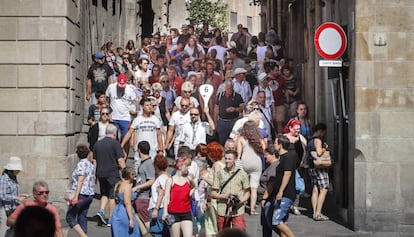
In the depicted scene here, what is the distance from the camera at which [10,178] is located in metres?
11.7

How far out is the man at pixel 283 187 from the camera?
12.0 meters

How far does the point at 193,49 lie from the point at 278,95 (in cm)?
444

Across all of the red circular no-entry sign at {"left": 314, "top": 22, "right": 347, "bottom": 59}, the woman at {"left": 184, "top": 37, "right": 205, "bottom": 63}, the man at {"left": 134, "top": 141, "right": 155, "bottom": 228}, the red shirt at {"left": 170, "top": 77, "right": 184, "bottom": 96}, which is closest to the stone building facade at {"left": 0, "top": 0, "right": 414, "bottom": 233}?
the red circular no-entry sign at {"left": 314, "top": 22, "right": 347, "bottom": 59}

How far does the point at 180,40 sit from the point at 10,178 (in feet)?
46.0

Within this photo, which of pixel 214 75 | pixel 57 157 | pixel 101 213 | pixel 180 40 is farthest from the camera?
pixel 180 40

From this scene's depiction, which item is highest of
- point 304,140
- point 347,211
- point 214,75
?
point 214,75

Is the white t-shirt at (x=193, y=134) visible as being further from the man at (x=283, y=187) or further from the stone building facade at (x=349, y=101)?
the man at (x=283, y=187)

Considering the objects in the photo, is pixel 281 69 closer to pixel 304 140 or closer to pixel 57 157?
pixel 304 140

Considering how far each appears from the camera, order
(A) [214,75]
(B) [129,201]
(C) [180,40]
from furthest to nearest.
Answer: (C) [180,40] < (A) [214,75] < (B) [129,201]

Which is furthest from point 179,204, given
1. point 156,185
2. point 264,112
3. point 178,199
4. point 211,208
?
point 264,112

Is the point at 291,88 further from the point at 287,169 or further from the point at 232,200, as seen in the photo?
the point at 232,200

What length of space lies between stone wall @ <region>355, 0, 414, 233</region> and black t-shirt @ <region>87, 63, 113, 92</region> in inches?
295

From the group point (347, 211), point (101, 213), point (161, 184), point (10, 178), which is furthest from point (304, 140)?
point (10, 178)

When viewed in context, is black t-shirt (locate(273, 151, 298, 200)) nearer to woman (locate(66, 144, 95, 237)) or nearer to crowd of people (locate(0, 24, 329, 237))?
crowd of people (locate(0, 24, 329, 237))
